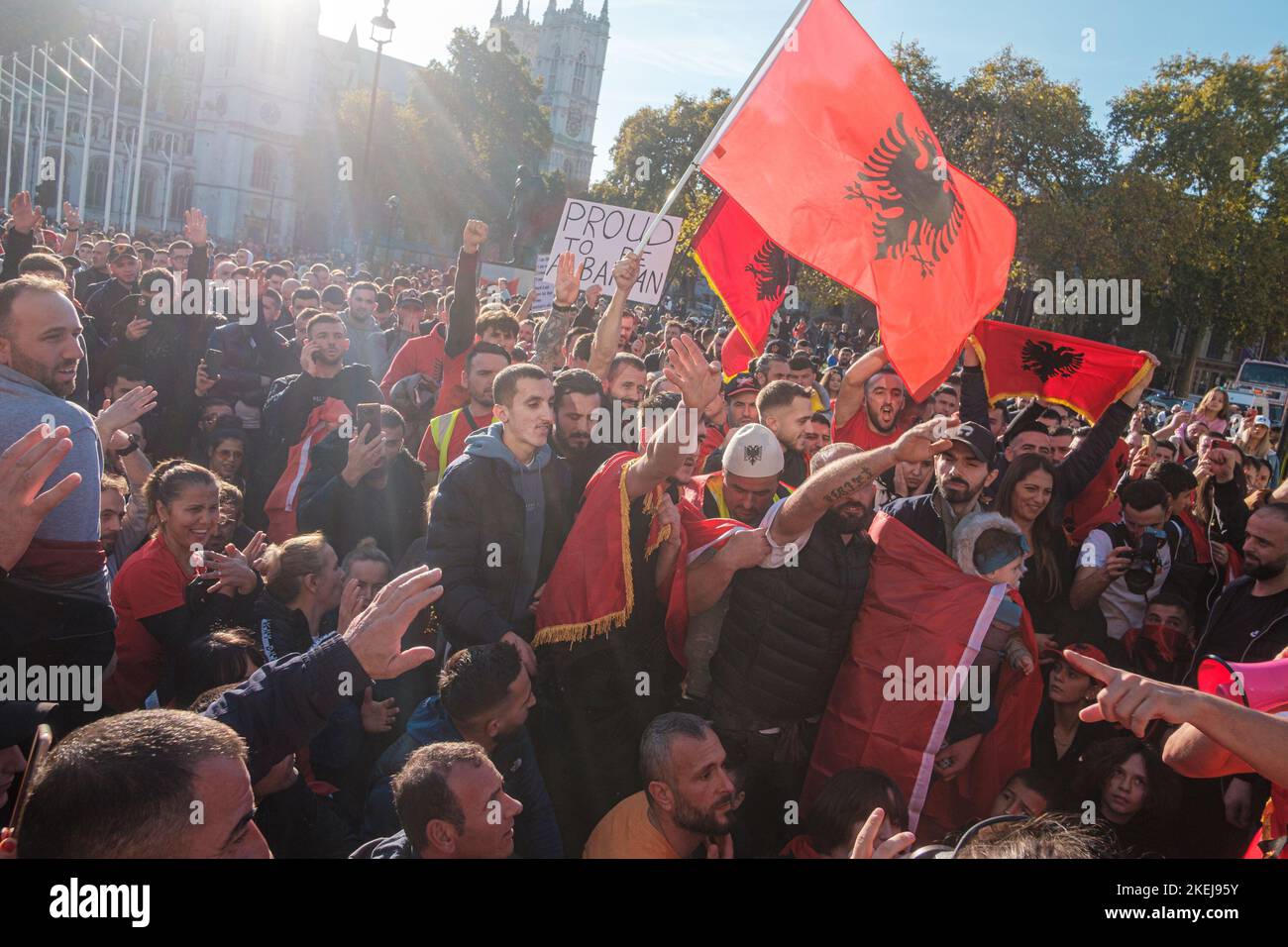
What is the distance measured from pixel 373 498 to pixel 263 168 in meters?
65.4

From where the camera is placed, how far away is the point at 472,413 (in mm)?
5281

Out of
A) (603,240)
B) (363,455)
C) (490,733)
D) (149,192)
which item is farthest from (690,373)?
(149,192)

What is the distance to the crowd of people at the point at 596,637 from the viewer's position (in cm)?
220

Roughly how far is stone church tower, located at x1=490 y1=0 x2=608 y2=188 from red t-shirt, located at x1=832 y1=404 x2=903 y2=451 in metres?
115

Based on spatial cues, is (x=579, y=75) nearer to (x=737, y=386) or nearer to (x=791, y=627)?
(x=737, y=386)

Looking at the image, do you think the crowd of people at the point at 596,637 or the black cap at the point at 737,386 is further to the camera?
the black cap at the point at 737,386

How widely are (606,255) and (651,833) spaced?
5647mm

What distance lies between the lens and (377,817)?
3033mm

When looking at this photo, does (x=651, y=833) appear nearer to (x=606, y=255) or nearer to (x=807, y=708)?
(x=807, y=708)

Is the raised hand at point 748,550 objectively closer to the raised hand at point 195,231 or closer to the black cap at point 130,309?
the raised hand at point 195,231

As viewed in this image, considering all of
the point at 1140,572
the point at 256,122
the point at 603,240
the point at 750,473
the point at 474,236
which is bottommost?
the point at 1140,572

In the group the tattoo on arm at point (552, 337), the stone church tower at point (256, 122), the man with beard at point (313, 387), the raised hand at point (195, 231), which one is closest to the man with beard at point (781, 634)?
the tattoo on arm at point (552, 337)

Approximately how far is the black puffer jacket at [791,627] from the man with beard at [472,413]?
2.34m
